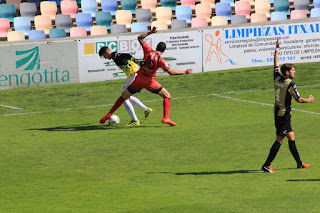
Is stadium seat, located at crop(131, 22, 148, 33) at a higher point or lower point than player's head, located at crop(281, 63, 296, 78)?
higher

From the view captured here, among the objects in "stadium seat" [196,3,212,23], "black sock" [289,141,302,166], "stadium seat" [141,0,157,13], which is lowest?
"black sock" [289,141,302,166]

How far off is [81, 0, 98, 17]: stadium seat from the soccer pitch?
323 inches

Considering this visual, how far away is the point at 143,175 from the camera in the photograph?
402 inches

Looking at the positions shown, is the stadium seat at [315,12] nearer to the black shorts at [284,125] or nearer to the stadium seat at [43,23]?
the stadium seat at [43,23]

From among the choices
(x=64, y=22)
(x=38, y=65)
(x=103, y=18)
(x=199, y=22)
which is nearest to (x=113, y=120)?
(x=38, y=65)

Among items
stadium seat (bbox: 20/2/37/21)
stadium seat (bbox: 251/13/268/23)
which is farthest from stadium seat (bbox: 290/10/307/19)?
stadium seat (bbox: 20/2/37/21)

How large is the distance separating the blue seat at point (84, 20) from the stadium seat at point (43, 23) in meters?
1.20

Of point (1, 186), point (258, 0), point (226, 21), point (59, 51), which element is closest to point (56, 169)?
point (1, 186)

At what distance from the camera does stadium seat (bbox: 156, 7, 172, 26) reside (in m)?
27.5

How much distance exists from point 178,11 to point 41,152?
16.6m

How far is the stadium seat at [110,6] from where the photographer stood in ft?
91.4

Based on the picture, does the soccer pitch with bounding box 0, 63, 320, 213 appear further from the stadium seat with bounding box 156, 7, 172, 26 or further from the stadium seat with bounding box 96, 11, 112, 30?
the stadium seat with bounding box 156, 7, 172, 26

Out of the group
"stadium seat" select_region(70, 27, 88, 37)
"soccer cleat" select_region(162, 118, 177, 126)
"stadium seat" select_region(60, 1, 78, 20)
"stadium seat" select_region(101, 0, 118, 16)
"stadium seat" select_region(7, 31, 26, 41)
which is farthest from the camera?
"stadium seat" select_region(101, 0, 118, 16)

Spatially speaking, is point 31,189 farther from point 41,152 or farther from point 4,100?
point 4,100
